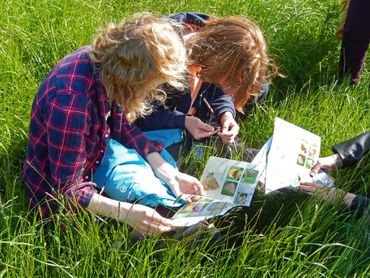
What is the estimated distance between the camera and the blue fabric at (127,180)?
2.32 metres

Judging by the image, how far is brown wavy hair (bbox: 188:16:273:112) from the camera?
2.60 meters

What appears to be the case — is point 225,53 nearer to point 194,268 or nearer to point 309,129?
point 309,129

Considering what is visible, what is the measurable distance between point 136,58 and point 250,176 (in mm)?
755

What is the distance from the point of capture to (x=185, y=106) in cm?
293

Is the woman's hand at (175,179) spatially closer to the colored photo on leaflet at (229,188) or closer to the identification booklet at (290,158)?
the colored photo on leaflet at (229,188)

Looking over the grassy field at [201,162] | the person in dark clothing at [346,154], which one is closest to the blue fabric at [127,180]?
the grassy field at [201,162]

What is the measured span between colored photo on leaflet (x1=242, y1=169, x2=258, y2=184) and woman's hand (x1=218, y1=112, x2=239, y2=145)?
11.9 inches

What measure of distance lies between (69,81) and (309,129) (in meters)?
1.48

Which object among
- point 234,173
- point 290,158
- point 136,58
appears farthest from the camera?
point 290,158

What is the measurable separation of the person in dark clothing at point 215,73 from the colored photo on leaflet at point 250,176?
31 centimetres

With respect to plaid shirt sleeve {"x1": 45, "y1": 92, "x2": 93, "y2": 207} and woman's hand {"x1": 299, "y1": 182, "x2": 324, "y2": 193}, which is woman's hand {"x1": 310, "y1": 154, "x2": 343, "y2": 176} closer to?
woman's hand {"x1": 299, "y1": 182, "x2": 324, "y2": 193}

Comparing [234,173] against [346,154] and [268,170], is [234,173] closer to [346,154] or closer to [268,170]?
[268,170]

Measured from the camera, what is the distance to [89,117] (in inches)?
84.1

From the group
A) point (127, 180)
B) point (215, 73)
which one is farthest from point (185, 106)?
point (127, 180)
